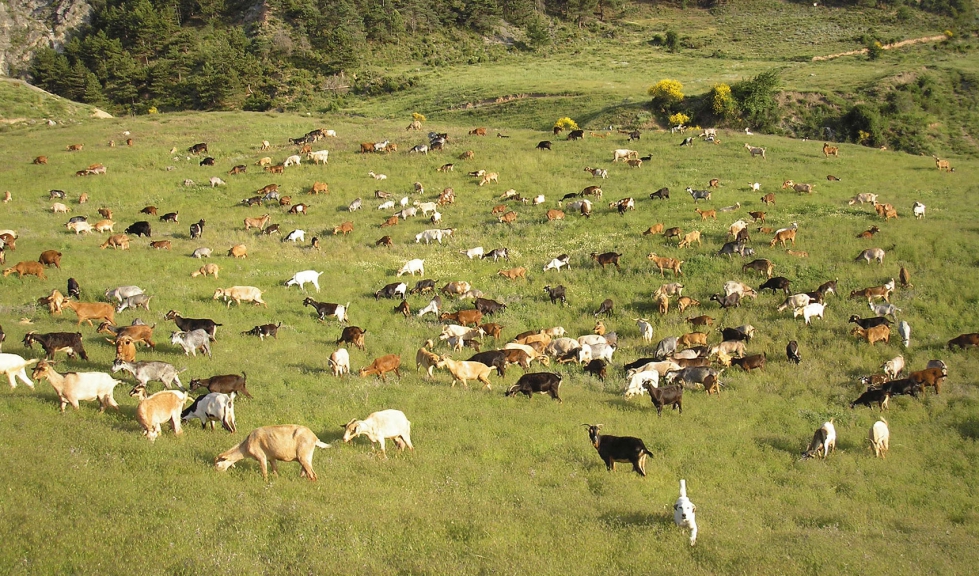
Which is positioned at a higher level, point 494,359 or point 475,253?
point 494,359

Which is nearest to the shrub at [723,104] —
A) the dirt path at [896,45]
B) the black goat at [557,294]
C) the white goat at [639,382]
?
the dirt path at [896,45]

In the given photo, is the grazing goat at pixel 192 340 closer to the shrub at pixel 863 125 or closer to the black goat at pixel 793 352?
the black goat at pixel 793 352

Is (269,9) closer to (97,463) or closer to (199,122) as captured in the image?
(199,122)

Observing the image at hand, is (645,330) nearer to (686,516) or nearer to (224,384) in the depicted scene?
(686,516)

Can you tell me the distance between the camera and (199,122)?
218ft

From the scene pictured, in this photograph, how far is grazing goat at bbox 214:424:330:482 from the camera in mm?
11812

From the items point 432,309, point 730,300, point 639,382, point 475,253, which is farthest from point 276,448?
point 475,253

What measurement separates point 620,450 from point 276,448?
21.7 feet

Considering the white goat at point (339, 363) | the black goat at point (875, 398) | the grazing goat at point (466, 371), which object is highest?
the white goat at point (339, 363)

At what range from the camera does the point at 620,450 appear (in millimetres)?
13477

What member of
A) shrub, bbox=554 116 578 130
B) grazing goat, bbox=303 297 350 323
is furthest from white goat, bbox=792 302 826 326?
shrub, bbox=554 116 578 130

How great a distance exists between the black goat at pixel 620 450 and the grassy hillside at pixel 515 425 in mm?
331

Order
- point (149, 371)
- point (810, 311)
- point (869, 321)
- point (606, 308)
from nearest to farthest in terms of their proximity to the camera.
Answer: point (149, 371) < point (869, 321) < point (810, 311) < point (606, 308)

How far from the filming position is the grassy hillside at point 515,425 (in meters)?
10.1
